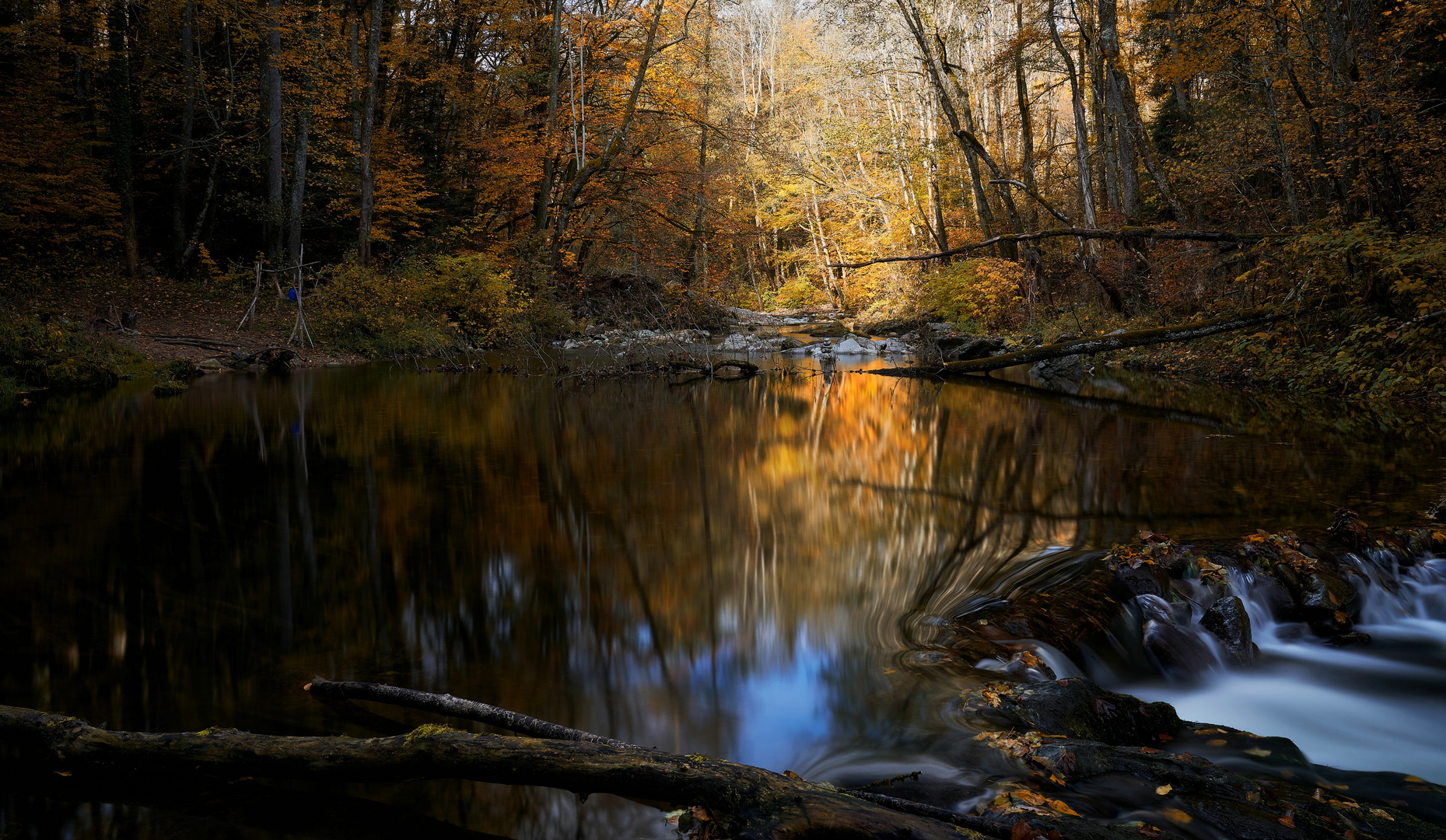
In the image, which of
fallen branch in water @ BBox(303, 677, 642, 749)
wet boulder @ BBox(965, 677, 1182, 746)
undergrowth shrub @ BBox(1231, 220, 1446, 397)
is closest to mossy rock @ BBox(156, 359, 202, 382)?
fallen branch in water @ BBox(303, 677, 642, 749)

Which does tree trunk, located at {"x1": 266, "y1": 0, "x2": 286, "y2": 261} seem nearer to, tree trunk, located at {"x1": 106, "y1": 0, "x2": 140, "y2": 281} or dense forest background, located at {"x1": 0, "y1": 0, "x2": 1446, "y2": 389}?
dense forest background, located at {"x1": 0, "y1": 0, "x2": 1446, "y2": 389}

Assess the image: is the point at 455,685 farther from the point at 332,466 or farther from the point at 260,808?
the point at 332,466

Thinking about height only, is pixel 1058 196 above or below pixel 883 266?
above

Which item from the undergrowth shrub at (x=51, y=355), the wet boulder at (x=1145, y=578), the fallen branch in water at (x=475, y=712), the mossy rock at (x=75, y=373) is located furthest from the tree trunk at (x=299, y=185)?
the wet boulder at (x=1145, y=578)

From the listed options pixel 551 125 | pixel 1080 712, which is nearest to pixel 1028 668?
pixel 1080 712

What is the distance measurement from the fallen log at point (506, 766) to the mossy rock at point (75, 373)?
1288 cm

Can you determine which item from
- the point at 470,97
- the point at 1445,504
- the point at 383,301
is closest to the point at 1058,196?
the point at 470,97

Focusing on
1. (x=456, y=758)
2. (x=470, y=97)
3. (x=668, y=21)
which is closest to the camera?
(x=456, y=758)

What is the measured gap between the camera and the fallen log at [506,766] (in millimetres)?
1806

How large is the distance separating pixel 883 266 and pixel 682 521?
25.8 meters

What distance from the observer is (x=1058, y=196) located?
28.0 m

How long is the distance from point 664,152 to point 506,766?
26.6 meters

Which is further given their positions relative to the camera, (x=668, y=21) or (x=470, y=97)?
(x=470, y=97)

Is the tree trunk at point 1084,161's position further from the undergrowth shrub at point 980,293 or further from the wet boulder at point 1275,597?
the wet boulder at point 1275,597
